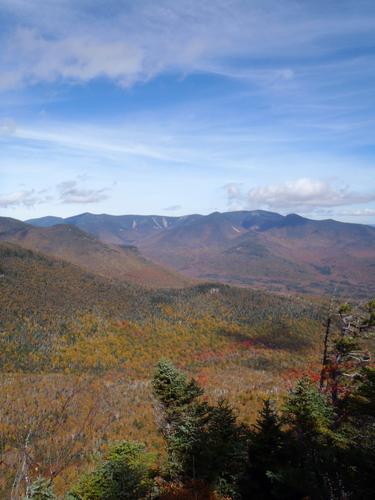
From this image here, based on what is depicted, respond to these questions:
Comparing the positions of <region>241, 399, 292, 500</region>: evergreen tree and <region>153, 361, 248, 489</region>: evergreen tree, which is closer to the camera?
<region>241, 399, 292, 500</region>: evergreen tree

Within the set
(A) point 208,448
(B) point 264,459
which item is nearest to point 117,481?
(A) point 208,448

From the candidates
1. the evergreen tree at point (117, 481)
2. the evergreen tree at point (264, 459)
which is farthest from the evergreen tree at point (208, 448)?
the evergreen tree at point (117, 481)

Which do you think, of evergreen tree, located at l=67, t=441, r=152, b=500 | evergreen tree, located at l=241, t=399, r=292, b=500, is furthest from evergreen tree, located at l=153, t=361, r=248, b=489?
evergreen tree, located at l=67, t=441, r=152, b=500

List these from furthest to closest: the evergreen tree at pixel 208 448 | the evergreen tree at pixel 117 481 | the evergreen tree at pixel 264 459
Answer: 1. the evergreen tree at pixel 208 448
2. the evergreen tree at pixel 117 481
3. the evergreen tree at pixel 264 459

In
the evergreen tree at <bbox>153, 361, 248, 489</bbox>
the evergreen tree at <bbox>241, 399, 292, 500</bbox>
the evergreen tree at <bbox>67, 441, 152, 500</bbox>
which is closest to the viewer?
the evergreen tree at <bbox>241, 399, 292, 500</bbox>

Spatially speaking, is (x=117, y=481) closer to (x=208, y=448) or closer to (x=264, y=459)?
(x=208, y=448)

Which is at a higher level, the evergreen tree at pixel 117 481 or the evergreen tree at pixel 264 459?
the evergreen tree at pixel 264 459

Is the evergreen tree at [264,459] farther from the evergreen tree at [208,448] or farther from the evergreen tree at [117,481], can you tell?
the evergreen tree at [117,481]

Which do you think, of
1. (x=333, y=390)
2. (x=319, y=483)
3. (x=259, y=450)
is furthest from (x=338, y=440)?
(x=333, y=390)

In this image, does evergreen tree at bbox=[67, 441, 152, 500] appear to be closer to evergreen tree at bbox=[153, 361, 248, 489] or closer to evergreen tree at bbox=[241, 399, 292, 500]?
evergreen tree at bbox=[153, 361, 248, 489]

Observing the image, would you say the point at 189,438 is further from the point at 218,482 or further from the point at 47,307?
the point at 47,307

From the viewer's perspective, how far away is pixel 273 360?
537 ft

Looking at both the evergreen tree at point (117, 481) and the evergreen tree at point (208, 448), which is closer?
the evergreen tree at point (117, 481)

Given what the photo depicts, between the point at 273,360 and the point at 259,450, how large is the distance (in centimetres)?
14855
